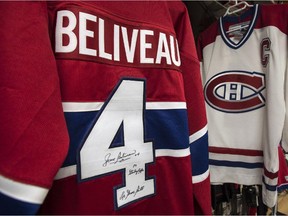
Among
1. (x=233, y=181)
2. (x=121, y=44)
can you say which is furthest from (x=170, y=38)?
(x=233, y=181)

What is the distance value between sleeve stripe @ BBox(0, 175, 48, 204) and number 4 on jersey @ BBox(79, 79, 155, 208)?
0.09 m

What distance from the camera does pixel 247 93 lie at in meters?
0.68

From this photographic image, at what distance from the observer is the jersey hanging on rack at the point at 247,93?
2.02ft

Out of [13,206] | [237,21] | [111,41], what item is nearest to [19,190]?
[13,206]

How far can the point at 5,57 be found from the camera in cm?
29

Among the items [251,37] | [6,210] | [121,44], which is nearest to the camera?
[6,210]

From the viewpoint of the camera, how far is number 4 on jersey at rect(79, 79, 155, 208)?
0.38 meters

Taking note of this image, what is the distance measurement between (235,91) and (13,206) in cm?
62

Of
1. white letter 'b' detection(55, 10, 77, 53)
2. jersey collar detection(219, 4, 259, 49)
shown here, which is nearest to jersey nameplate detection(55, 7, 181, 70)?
white letter 'b' detection(55, 10, 77, 53)

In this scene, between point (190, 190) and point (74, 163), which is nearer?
point (74, 163)

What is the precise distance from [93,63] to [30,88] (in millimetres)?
114

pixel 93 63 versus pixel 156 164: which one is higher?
pixel 93 63

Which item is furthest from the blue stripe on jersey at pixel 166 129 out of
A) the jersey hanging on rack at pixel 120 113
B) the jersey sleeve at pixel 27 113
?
the jersey sleeve at pixel 27 113

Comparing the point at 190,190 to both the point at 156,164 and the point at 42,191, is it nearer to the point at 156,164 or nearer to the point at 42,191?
the point at 156,164
